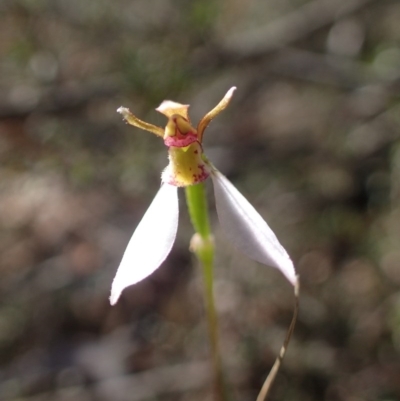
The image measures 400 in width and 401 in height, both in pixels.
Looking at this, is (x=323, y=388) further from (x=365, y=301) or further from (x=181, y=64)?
(x=181, y=64)

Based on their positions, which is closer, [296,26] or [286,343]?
[286,343]

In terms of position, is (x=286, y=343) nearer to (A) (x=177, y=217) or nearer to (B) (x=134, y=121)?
(A) (x=177, y=217)

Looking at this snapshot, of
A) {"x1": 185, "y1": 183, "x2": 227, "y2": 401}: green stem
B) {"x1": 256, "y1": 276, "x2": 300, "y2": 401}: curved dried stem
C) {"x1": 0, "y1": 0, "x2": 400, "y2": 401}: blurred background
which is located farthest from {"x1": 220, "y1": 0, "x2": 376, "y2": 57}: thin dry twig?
{"x1": 256, "y1": 276, "x2": 300, "y2": 401}: curved dried stem

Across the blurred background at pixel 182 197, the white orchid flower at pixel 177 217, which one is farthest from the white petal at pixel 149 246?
the blurred background at pixel 182 197

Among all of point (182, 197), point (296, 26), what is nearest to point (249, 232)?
point (182, 197)

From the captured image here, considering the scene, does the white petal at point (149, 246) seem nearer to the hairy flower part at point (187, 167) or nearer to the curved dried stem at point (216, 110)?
the hairy flower part at point (187, 167)

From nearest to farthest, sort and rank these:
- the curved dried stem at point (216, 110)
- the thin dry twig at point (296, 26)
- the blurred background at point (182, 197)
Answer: the curved dried stem at point (216, 110), the blurred background at point (182, 197), the thin dry twig at point (296, 26)

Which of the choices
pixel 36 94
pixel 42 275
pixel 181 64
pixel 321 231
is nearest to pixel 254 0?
pixel 181 64

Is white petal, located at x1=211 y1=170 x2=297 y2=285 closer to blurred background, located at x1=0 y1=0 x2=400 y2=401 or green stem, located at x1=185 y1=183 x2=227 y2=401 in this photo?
green stem, located at x1=185 y1=183 x2=227 y2=401
